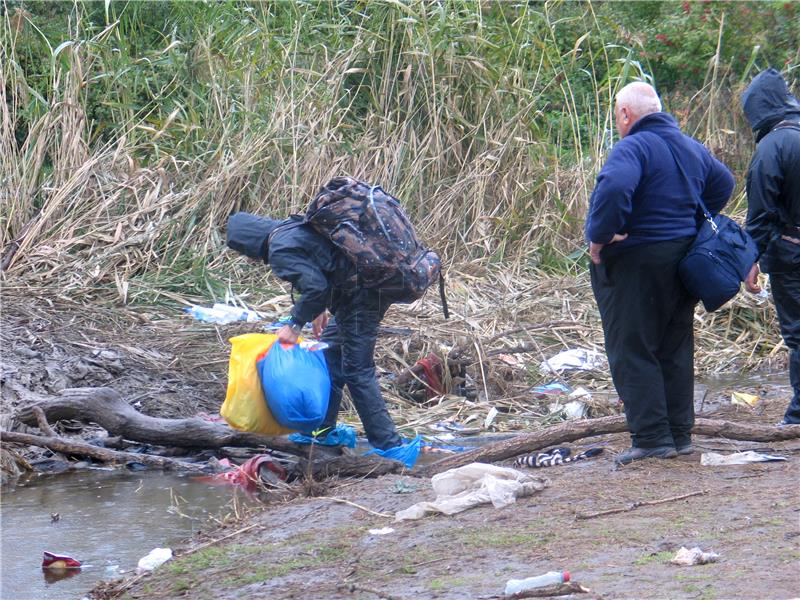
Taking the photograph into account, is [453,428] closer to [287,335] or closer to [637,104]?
[287,335]

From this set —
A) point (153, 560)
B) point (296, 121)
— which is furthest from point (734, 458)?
point (296, 121)

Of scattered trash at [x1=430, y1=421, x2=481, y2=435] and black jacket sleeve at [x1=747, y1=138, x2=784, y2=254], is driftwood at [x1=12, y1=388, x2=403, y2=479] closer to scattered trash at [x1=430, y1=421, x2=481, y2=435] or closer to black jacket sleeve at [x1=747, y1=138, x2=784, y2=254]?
scattered trash at [x1=430, y1=421, x2=481, y2=435]

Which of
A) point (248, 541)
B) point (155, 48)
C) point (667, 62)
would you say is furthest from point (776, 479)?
point (667, 62)

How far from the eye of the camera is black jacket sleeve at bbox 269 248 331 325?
532 cm

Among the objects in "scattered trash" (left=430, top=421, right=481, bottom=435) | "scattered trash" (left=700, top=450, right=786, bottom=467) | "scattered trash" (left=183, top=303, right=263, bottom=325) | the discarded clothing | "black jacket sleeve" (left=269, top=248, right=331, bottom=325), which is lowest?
"scattered trash" (left=430, top=421, right=481, bottom=435)

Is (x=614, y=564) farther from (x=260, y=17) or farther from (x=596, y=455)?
(x=260, y=17)

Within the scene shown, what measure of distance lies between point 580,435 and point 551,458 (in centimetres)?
19

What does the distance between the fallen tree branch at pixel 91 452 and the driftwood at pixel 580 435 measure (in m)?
1.56

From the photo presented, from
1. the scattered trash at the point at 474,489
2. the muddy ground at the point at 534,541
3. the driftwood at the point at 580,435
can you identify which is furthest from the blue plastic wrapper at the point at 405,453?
the scattered trash at the point at 474,489

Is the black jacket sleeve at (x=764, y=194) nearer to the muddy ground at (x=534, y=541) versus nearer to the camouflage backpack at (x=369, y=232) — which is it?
the muddy ground at (x=534, y=541)

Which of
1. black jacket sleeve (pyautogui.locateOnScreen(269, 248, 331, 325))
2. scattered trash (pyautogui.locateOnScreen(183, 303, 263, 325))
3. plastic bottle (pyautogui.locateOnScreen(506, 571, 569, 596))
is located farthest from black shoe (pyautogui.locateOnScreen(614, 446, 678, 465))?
scattered trash (pyautogui.locateOnScreen(183, 303, 263, 325))

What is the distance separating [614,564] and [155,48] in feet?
28.5

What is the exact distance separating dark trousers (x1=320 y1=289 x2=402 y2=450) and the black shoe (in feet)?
4.54

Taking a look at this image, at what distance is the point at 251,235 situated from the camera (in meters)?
5.59
